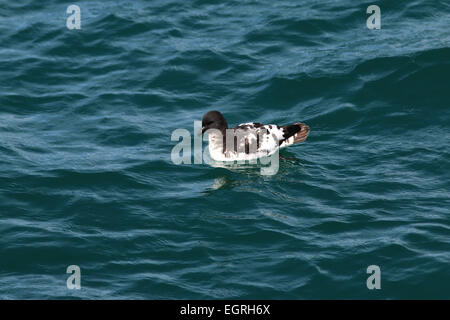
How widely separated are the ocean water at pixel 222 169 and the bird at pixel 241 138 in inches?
18.4

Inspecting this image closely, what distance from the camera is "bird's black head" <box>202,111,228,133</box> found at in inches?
727

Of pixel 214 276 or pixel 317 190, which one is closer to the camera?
pixel 214 276

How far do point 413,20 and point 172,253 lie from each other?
12.0 m

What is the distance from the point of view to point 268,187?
17203 millimetres

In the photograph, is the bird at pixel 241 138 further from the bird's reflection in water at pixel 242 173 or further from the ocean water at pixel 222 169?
the ocean water at pixel 222 169

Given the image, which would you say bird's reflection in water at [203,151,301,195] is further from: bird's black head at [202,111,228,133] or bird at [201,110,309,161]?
bird's black head at [202,111,228,133]

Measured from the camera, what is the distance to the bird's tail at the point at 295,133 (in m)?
18.6

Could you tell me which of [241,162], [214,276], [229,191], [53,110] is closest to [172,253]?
[214,276]

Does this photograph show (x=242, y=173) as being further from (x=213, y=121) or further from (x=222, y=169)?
(x=213, y=121)

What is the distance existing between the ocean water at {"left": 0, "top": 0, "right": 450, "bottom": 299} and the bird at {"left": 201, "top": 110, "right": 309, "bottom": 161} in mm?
466

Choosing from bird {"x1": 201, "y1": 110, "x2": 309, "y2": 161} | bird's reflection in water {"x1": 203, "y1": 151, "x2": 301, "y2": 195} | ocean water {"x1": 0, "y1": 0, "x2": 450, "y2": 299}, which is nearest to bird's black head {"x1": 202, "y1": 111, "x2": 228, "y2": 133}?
bird {"x1": 201, "y1": 110, "x2": 309, "y2": 161}

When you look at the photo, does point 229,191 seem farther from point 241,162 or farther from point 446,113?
point 446,113

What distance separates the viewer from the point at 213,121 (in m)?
18.5

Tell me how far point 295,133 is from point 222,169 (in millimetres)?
1850
